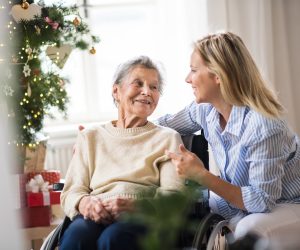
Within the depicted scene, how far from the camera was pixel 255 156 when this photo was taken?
2119mm

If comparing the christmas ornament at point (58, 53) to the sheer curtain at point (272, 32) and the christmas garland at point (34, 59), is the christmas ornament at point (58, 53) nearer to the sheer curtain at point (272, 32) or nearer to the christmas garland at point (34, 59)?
the christmas garland at point (34, 59)

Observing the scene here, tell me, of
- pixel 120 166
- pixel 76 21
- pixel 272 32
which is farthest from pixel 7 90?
pixel 272 32

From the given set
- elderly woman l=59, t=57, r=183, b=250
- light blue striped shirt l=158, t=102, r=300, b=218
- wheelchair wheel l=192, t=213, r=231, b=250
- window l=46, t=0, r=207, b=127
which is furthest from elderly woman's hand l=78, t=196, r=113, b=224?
window l=46, t=0, r=207, b=127

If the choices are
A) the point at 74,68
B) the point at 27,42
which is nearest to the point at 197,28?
the point at 74,68

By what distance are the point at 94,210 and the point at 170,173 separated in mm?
310

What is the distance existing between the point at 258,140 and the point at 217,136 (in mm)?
251

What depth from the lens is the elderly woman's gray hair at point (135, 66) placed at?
2.40 meters

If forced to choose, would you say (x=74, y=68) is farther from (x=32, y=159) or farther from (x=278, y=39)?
(x=278, y=39)

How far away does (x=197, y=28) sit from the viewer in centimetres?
425

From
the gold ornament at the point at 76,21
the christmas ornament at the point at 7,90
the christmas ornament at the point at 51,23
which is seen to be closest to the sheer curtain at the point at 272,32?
the gold ornament at the point at 76,21

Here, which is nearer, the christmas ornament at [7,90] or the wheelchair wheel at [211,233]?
the wheelchair wheel at [211,233]

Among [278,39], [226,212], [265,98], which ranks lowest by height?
[226,212]

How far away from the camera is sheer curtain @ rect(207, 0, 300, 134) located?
423cm

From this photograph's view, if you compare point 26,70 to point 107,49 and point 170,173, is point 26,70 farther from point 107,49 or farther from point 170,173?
point 107,49
